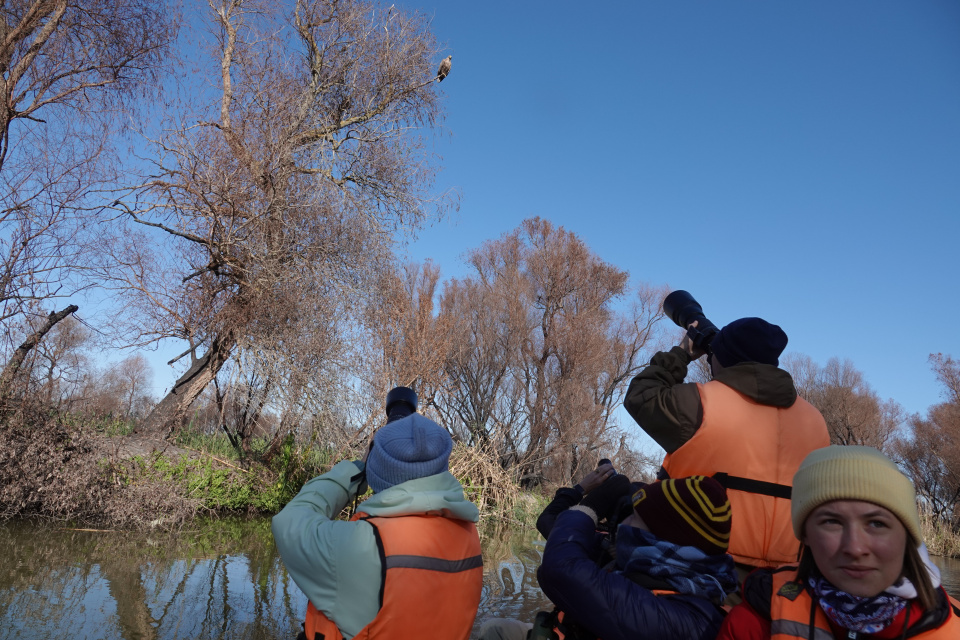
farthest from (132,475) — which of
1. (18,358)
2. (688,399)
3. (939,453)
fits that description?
(939,453)

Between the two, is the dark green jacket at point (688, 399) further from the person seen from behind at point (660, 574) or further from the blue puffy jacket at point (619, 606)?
the blue puffy jacket at point (619, 606)

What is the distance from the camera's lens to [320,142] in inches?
385

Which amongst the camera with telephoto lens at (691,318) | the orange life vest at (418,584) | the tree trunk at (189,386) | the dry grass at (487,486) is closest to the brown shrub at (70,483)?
the tree trunk at (189,386)

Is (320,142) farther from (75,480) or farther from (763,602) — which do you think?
(763,602)

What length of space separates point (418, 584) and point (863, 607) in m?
1.21

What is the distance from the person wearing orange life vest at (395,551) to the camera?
74.9 inches

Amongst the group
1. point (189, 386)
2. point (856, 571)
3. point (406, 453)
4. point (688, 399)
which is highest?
point (189, 386)

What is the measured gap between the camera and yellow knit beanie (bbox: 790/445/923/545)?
1.39m

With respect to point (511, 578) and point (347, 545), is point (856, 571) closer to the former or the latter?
point (347, 545)

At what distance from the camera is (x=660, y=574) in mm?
1771

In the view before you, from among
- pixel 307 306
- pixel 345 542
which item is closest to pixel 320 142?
pixel 307 306

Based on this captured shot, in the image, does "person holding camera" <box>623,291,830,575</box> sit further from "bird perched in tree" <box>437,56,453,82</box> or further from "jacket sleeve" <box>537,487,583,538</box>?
"bird perched in tree" <box>437,56,453,82</box>

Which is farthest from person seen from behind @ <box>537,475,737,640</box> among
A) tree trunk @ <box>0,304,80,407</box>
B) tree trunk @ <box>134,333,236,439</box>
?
tree trunk @ <box>134,333,236,439</box>

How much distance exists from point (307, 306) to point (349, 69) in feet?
14.4
